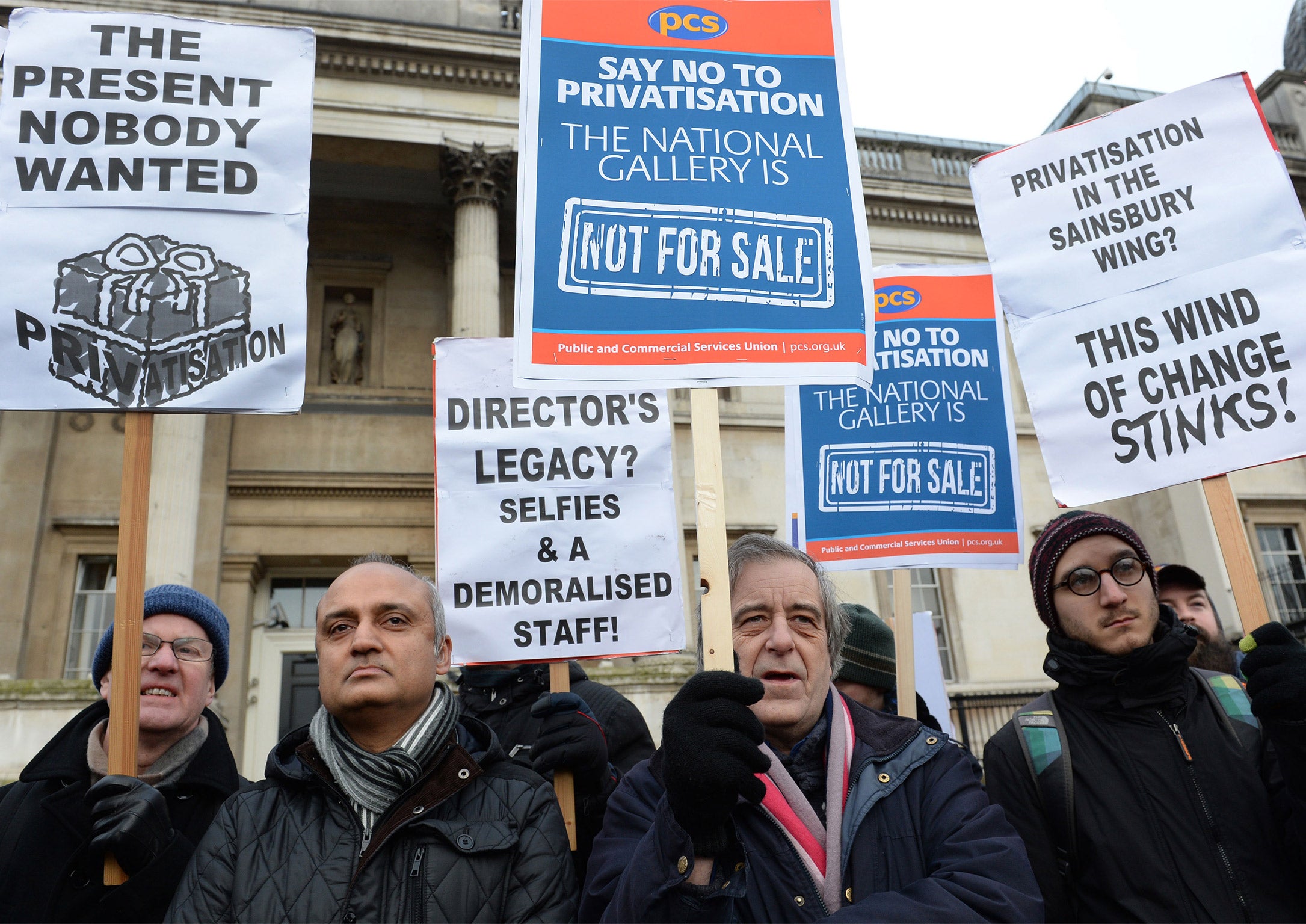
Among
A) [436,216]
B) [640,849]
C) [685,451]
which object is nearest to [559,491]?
[640,849]

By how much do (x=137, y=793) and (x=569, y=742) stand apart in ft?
4.01

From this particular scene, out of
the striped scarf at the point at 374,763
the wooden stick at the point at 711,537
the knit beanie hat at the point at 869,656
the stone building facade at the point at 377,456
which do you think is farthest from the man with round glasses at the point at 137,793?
the stone building facade at the point at 377,456

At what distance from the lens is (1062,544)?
118 inches

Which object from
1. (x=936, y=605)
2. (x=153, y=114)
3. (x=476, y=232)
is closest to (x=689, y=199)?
(x=153, y=114)

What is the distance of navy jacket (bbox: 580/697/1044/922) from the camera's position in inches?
77.7

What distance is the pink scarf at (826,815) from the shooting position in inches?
82.9

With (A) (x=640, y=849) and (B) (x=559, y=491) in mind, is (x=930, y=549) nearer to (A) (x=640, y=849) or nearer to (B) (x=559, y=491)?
(B) (x=559, y=491)

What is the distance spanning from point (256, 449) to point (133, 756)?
11947 mm

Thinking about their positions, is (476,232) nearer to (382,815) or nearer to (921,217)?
(921,217)

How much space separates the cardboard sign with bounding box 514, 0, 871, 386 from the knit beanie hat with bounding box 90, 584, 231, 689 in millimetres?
1510

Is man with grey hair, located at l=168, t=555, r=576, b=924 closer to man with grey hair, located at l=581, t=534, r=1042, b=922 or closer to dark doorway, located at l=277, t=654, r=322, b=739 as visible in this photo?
man with grey hair, located at l=581, t=534, r=1042, b=922

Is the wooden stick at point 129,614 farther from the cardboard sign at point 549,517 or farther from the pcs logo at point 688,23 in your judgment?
the pcs logo at point 688,23

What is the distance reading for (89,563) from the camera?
12.8 metres

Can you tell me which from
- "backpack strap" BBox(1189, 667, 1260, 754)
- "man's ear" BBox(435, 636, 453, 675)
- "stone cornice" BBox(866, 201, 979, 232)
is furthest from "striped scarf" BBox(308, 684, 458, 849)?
"stone cornice" BBox(866, 201, 979, 232)
